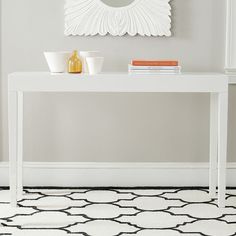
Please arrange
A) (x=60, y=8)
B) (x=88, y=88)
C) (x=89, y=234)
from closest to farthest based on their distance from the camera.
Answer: (x=89, y=234)
(x=88, y=88)
(x=60, y=8)

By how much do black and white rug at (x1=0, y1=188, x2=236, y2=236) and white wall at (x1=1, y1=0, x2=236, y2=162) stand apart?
0.28m

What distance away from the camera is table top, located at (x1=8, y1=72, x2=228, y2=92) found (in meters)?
3.28

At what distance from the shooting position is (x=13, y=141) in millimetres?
3320

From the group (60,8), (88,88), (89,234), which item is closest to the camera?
(89,234)

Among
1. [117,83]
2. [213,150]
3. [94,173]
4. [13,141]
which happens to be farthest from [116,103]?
[13,141]

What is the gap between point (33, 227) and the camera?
298 centimetres

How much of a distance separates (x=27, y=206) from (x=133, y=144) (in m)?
0.85

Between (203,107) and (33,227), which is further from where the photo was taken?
(203,107)

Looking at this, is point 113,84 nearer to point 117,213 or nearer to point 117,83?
point 117,83

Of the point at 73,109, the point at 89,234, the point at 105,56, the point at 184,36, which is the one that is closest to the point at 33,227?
the point at 89,234

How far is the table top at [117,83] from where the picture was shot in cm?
328

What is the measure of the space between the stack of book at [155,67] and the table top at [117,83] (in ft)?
0.21

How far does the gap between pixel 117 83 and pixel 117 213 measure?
2.27ft

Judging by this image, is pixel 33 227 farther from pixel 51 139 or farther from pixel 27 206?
pixel 51 139
